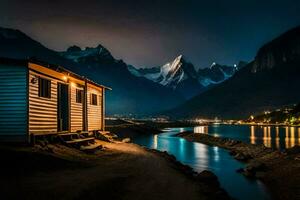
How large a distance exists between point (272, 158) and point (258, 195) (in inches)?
569

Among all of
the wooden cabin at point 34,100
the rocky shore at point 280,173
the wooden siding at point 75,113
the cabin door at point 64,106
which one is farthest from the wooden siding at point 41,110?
the rocky shore at point 280,173

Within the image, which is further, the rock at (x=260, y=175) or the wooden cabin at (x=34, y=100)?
the rock at (x=260, y=175)

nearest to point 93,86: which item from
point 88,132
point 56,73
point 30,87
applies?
point 88,132

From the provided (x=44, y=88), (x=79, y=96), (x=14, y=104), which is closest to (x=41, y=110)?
(x=44, y=88)

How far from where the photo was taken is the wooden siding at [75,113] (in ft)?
98.7

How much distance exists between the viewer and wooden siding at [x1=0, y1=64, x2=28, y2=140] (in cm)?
2159

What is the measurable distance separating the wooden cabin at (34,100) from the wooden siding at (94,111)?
3.95 meters

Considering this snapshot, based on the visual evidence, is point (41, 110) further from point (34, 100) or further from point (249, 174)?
point (249, 174)

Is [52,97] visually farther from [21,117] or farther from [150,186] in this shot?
[150,186]

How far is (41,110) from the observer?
77.7ft

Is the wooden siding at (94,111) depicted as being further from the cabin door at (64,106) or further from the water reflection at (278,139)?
the water reflection at (278,139)

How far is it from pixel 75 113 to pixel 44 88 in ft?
22.3

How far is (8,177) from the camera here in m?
15.0

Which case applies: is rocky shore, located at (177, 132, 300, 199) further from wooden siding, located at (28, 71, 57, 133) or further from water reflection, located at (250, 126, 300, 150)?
water reflection, located at (250, 126, 300, 150)
